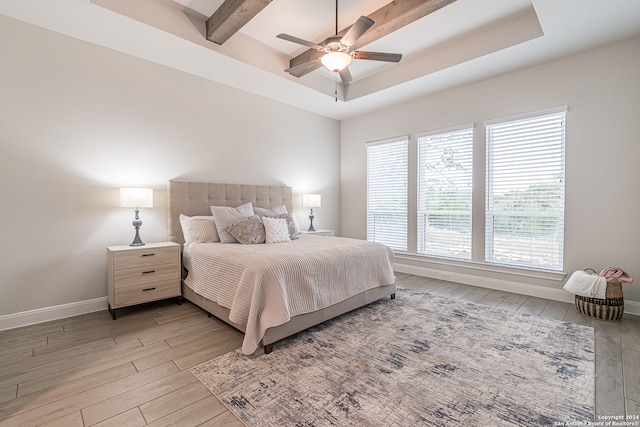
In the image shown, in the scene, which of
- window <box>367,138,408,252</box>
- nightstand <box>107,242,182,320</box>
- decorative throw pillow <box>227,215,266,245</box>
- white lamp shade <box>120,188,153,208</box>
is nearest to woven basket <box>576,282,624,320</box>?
window <box>367,138,408,252</box>

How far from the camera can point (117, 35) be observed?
2.92 metres

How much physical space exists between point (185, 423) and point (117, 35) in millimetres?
3512

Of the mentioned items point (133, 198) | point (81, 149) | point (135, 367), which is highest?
point (81, 149)

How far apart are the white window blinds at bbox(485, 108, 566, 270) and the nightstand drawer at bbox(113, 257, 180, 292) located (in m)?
4.09

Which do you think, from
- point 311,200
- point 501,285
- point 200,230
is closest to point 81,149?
point 200,230

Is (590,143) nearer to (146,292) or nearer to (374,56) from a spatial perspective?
(374,56)

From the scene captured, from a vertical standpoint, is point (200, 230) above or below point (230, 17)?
below

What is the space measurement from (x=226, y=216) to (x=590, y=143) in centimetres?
433

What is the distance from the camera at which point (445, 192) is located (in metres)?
4.46

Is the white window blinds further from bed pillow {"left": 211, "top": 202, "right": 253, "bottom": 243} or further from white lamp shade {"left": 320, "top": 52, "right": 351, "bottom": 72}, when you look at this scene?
bed pillow {"left": 211, "top": 202, "right": 253, "bottom": 243}

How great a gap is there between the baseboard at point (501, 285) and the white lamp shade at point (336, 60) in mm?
3363

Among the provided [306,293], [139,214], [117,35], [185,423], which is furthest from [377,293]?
[117,35]

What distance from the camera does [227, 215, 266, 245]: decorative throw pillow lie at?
3377 mm

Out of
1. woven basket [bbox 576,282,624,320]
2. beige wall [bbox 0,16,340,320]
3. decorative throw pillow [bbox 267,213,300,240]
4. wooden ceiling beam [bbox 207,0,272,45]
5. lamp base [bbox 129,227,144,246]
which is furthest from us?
decorative throw pillow [bbox 267,213,300,240]
